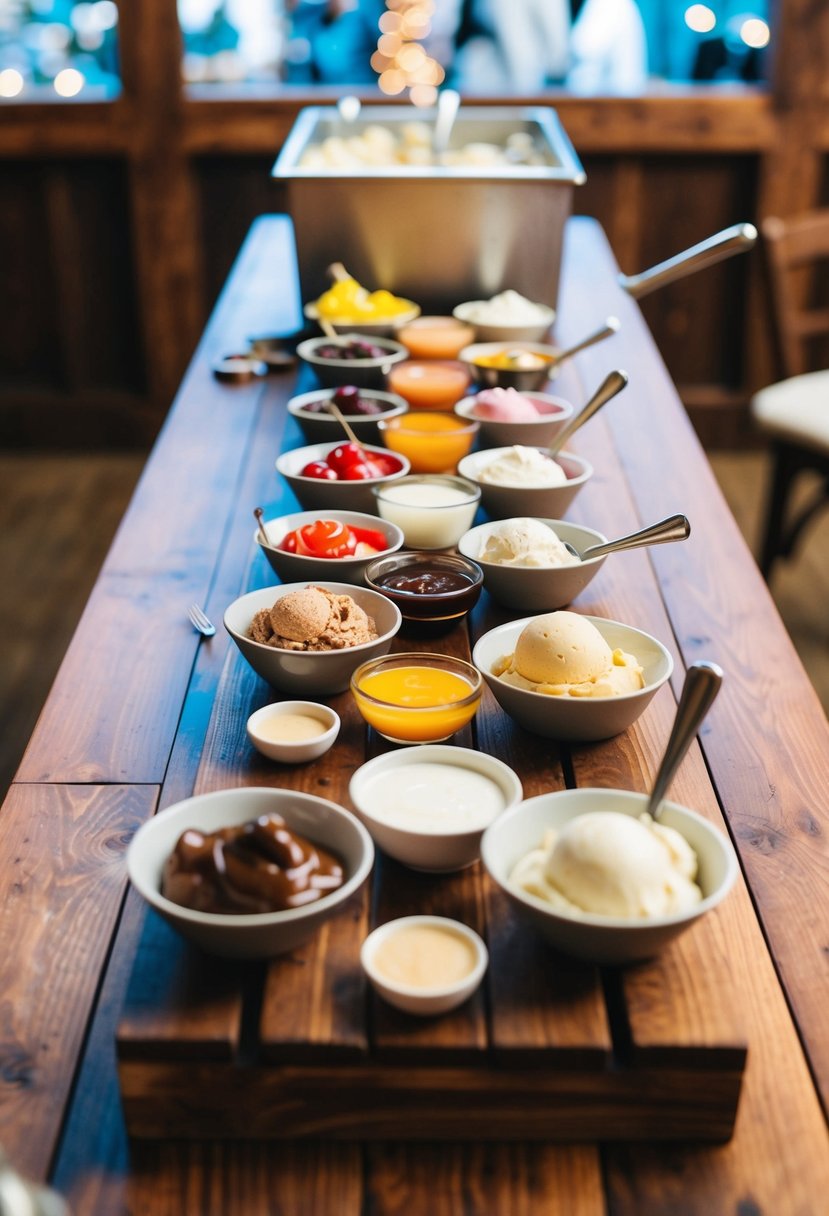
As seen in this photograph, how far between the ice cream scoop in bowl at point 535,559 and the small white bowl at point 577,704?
140mm

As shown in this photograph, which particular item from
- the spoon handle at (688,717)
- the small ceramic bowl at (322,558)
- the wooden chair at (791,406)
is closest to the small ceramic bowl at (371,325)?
the small ceramic bowl at (322,558)

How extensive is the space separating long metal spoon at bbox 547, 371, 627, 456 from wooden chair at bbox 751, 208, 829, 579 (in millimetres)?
Result: 1268

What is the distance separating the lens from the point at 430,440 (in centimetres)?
173

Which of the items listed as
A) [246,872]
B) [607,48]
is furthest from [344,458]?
[607,48]

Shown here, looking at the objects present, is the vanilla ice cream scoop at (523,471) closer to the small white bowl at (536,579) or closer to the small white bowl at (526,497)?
the small white bowl at (526,497)

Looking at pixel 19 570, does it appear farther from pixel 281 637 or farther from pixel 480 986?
pixel 480 986

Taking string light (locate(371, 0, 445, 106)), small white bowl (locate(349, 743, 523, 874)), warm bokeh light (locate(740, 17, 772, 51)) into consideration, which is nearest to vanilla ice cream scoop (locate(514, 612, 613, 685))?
small white bowl (locate(349, 743, 523, 874))

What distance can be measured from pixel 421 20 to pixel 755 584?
2980 mm

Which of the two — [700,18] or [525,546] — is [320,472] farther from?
[700,18]

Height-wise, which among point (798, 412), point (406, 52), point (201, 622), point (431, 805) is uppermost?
point (406, 52)

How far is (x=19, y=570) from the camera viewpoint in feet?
11.3

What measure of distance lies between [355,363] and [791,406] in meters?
1.30

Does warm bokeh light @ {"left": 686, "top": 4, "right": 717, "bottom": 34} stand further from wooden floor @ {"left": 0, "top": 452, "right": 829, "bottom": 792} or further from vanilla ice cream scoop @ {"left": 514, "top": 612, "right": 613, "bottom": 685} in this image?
vanilla ice cream scoop @ {"left": 514, "top": 612, "right": 613, "bottom": 685}

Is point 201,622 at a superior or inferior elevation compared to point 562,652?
inferior
